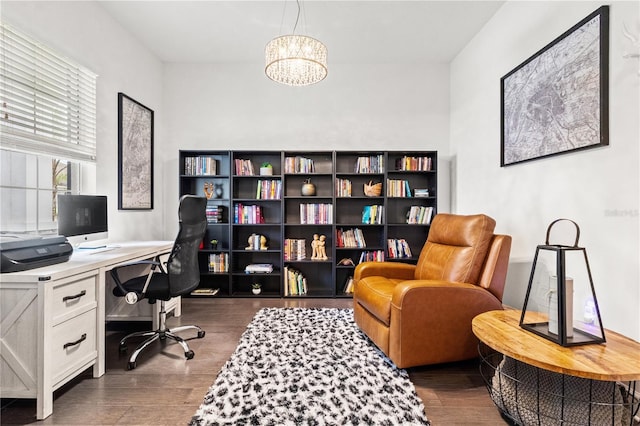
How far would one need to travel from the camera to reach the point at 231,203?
3701 mm

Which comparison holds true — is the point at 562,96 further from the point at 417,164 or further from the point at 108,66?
the point at 108,66

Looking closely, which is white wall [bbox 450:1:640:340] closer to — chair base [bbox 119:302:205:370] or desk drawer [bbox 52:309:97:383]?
chair base [bbox 119:302:205:370]

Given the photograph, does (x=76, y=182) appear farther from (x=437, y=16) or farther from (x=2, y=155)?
(x=437, y=16)

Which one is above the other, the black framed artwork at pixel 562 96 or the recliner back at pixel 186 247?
the black framed artwork at pixel 562 96

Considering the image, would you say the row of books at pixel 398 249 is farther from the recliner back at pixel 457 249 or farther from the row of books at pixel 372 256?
the recliner back at pixel 457 249

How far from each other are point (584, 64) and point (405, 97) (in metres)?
2.20

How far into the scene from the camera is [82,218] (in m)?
2.34

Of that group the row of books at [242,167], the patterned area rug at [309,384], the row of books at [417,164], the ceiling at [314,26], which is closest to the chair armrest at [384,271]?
the patterned area rug at [309,384]

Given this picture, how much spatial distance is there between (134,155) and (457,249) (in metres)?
3.33

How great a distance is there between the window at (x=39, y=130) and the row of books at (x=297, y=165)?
1919mm

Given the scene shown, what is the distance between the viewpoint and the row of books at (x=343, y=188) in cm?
378

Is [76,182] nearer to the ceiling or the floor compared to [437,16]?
nearer to the floor

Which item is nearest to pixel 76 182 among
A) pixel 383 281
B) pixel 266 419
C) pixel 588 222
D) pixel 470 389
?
pixel 266 419

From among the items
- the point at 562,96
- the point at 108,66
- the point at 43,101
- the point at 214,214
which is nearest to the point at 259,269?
the point at 214,214
